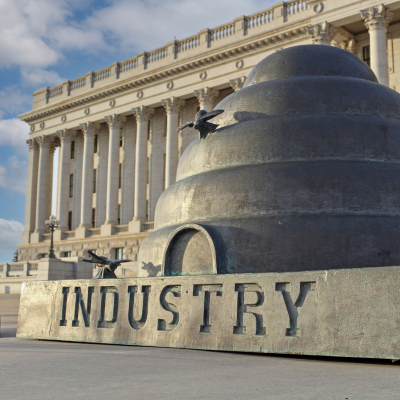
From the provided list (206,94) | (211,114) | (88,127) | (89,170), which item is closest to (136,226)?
(89,170)

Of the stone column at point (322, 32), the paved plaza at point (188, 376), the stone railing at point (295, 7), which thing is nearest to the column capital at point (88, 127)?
the stone railing at point (295, 7)

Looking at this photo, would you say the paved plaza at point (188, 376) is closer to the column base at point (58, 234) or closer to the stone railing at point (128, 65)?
the stone railing at point (128, 65)

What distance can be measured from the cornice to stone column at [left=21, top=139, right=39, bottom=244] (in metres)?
3.00

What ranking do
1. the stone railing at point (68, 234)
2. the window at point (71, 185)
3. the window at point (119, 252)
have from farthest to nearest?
the window at point (71, 185) → the stone railing at point (68, 234) → the window at point (119, 252)

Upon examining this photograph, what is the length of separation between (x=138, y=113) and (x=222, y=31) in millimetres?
10339

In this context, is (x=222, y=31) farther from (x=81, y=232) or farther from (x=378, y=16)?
(x=81, y=232)

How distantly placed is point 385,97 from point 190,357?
570 cm

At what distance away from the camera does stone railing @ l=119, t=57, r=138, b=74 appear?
4966cm

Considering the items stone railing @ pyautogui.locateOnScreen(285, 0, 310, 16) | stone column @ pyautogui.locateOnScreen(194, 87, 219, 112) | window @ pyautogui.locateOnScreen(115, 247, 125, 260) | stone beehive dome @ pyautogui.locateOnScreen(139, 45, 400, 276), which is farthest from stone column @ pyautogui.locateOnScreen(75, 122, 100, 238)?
stone beehive dome @ pyautogui.locateOnScreen(139, 45, 400, 276)

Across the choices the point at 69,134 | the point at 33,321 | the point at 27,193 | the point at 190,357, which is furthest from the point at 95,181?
the point at 190,357

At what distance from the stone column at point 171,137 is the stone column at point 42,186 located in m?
16.2

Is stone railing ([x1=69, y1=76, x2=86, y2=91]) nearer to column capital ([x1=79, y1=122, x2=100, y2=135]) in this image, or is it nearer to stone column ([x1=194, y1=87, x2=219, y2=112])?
column capital ([x1=79, y1=122, x2=100, y2=135])

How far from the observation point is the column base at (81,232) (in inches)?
1970

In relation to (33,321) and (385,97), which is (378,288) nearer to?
(385,97)
